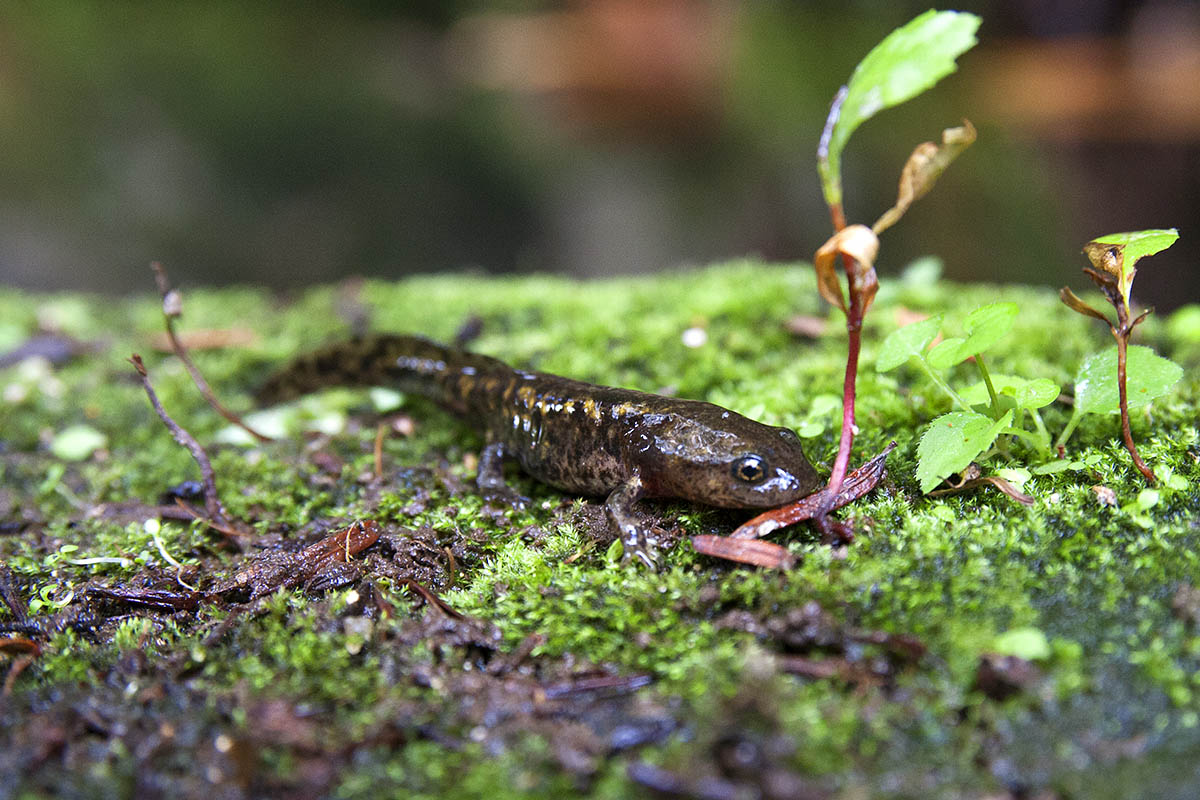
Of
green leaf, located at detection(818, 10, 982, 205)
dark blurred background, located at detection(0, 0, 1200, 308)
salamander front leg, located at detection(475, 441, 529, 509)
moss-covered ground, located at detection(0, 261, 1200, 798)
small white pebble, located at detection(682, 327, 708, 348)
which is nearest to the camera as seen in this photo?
moss-covered ground, located at detection(0, 261, 1200, 798)

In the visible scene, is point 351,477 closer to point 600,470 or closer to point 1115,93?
point 600,470

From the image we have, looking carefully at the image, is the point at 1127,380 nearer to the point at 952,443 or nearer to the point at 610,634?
the point at 952,443

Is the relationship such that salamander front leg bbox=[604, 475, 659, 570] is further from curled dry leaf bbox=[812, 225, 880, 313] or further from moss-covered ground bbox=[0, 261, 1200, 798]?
curled dry leaf bbox=[812, 225, 880, 313]

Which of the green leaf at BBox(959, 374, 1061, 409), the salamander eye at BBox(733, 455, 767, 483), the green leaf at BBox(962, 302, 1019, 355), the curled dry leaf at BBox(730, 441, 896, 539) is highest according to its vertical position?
the green leaf at BBox(962, 302, 1019, 355)

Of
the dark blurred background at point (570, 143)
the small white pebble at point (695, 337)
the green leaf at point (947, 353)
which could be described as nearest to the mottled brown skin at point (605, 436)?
the green leaf at point (947, 353)

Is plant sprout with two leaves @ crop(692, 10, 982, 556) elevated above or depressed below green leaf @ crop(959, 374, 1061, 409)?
above

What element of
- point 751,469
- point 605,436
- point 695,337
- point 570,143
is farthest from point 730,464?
point 570,143

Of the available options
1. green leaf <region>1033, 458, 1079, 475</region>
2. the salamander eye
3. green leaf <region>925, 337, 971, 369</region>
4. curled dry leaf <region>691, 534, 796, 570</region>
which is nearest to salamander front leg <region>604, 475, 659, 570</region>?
curled dry leaf <region>691, 534, 796, 570</region>
